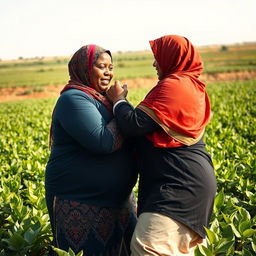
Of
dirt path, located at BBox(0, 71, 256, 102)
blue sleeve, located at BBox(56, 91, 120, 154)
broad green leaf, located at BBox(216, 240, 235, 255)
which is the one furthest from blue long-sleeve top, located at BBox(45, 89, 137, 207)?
dirt path, located at BBox(0, 71, 256, 102)

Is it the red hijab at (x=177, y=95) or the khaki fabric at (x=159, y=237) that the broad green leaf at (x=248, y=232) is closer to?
the khaki fabric at (x=159, y=237)

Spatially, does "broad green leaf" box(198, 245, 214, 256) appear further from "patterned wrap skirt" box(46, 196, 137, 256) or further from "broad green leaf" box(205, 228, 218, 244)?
"patterned wrap skirt" box(46, 196, 137, 256)

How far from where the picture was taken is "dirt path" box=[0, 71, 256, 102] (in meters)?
33.7

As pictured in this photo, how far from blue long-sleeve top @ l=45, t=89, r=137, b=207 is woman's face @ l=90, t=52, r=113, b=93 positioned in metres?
0.16

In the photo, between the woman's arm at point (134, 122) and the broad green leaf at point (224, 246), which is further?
the broad green leaf at point (224, 246)

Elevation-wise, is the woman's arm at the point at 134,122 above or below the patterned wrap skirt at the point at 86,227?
above

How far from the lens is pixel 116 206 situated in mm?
2354

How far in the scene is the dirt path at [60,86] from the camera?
33688 mm

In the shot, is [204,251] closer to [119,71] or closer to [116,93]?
[116,93]

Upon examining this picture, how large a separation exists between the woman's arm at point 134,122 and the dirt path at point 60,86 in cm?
3177

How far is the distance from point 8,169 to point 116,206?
2744 millimetres

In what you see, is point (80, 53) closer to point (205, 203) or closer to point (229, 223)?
point (205, 203)

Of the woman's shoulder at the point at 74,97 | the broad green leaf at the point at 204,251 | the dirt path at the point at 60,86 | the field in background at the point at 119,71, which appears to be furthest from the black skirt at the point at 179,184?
the dirt path at the point at 60,86

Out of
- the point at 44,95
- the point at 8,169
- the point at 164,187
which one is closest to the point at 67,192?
the point at 164,187
